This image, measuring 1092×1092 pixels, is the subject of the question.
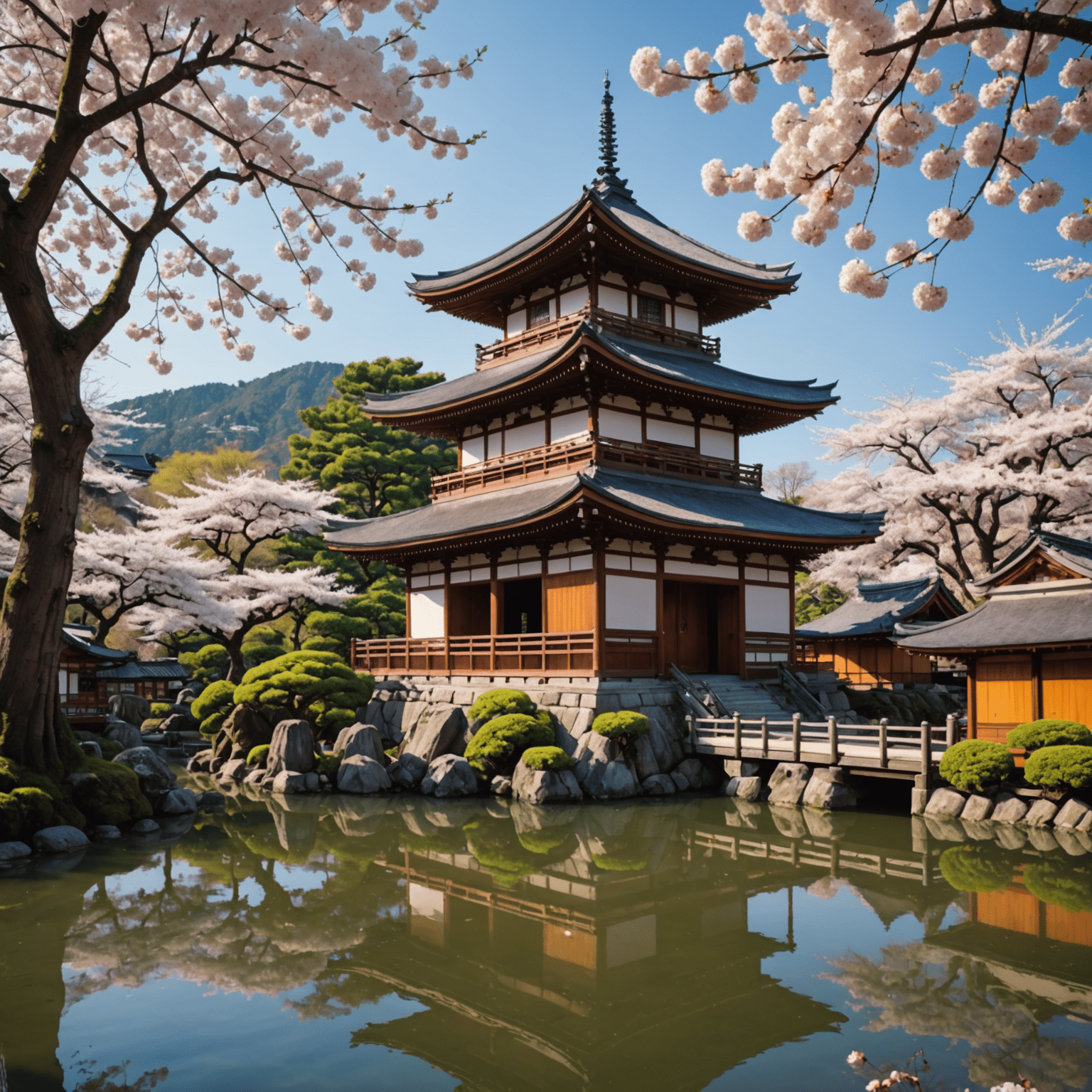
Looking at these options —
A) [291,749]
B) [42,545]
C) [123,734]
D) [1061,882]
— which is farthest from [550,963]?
[123,734]

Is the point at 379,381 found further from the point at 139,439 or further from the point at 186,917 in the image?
the point at 139,439

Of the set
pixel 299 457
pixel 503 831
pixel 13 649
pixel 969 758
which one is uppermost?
pixel 299 457

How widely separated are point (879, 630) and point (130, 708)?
26856 mm

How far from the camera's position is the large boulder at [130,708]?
33094 millimetres

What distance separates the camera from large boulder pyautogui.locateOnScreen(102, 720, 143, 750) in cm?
2500

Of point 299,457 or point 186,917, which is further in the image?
point 299,457

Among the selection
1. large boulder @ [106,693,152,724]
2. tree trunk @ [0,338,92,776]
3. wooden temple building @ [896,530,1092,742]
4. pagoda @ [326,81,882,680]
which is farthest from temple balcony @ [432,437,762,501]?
large boulder @ [106,693,152,724]

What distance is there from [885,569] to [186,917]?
30.6 metres

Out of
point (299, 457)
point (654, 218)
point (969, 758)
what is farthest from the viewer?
point (299, 457)

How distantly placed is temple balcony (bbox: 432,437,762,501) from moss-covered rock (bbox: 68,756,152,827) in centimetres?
1173

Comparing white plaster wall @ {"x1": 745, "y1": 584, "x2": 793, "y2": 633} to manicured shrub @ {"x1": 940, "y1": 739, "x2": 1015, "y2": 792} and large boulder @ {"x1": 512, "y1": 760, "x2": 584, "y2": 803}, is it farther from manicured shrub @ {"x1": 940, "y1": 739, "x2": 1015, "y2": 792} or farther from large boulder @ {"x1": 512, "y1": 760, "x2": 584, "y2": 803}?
manicured shrub @ {"x1": 940, "y1": 739, "x2": 1015, "y2": 792}

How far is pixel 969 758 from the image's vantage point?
1490cm

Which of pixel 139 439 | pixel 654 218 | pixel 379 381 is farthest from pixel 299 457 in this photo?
pixel 139 439

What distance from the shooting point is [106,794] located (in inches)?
589
